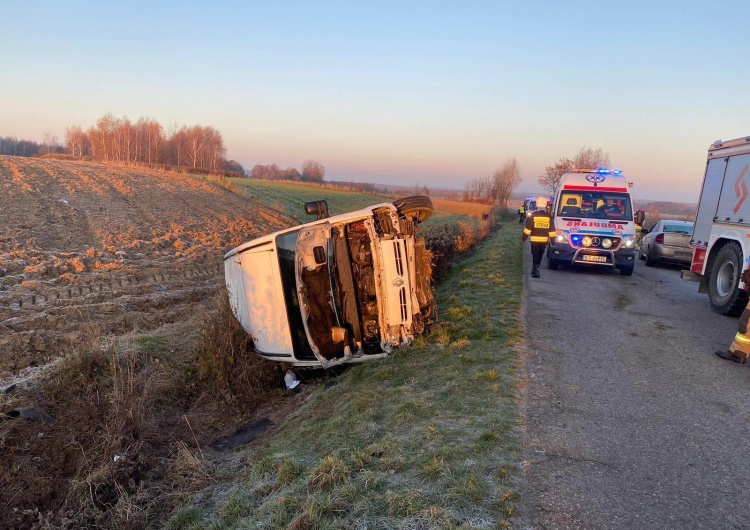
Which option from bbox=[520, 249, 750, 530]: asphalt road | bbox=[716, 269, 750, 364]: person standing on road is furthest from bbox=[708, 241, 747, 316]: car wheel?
bbox=[716, 269, 750, 364]: person standing on road

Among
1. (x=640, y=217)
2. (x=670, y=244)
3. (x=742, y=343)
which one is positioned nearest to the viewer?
(x=742, y=343)

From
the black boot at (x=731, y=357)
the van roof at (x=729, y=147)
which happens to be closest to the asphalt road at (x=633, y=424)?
the black boot at (x=731, y=357)

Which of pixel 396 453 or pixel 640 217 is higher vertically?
pixel 640 217

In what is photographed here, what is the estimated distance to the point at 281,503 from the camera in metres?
3.27

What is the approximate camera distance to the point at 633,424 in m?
4.30

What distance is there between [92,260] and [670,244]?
16.4m

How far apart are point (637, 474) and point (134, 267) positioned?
11.5m

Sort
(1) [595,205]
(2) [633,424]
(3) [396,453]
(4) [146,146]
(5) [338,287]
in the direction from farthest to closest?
(4) [146,146], (1) [595,205], (5) [338,287], (2) [633,424], (3) [396,453]

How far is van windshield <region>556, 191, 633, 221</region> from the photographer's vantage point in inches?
495

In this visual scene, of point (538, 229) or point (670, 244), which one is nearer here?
point (538, 229)

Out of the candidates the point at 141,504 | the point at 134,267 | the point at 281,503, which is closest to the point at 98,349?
the point at 141,504

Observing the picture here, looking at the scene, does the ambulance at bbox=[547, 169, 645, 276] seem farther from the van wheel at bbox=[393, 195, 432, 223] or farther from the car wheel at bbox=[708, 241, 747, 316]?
the van wheel at bbox=[393, 195, 432, 223]

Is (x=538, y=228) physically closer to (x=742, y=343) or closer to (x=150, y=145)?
(x=742, y=343)

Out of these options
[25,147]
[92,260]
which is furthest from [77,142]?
[92,260]
